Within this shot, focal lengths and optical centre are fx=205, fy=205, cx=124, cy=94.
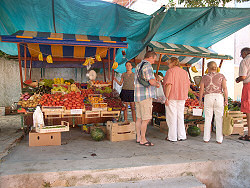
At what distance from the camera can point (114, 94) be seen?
20.3ft

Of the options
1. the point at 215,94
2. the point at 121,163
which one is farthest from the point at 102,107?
the point at 215,94

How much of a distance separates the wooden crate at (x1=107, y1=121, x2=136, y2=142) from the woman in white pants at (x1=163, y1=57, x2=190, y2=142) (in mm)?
938

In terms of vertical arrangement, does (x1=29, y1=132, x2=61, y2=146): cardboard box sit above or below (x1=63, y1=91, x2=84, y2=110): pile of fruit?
below

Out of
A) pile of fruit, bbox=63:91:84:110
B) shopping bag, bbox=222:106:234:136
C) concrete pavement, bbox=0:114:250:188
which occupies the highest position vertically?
pile of fruit, bbox=63:91:84:110

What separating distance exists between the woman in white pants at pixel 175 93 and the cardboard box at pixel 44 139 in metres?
2.59

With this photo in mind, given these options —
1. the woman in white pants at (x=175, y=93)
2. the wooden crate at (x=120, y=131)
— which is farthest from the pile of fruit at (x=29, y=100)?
the woman in white pants at (x=175, y=93)

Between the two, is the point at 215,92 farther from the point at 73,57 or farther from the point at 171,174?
the point at 73,57

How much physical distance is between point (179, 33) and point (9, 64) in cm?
871

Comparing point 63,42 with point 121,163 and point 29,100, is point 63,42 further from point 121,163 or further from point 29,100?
point 121,163

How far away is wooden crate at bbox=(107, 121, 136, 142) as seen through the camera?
4.82 metres

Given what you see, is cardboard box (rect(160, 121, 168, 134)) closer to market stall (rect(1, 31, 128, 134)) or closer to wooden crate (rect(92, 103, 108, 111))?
market stall (rect(1, 31, 128, 134))

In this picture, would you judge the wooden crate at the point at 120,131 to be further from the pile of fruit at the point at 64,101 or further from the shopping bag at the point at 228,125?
the shopping bag at the point at 228,125

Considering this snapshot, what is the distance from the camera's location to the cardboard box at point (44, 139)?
436 centimetres

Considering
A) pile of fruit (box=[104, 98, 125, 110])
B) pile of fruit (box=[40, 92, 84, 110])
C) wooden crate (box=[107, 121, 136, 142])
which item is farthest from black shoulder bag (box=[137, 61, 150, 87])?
pile of fruit (box=[40, 92, 84, 110])
